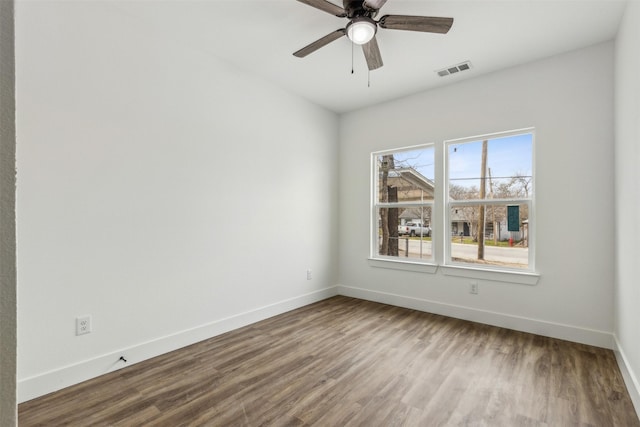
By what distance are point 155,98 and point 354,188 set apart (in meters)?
2.81

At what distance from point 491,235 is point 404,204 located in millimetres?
1126

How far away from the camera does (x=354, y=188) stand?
4.72 meters

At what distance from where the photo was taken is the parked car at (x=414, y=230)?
13.6 ft

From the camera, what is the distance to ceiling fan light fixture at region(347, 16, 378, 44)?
2.29 metres

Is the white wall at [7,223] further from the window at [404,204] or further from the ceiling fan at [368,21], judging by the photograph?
the window at [404,204]

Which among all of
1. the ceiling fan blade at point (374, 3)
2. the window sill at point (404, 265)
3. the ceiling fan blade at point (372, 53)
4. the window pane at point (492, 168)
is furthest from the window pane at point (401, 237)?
the ceiling fan blade at point (374, 3)

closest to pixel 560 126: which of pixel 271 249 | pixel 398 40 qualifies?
pixel 398 40

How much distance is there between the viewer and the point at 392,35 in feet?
9.31

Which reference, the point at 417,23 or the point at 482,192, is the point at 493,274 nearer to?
the point at 482,192

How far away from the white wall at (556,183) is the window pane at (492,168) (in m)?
0.15

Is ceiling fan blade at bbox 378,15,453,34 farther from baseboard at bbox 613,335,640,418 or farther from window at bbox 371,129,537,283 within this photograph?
baseboard at bbox 613,335,640,418

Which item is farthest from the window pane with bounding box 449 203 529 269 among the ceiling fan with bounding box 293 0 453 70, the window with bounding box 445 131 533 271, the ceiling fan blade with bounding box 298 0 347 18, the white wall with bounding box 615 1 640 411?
the ceiling fan blade with bounding box 298 0 347 18

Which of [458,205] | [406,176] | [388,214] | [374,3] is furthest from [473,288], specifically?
[374,3]

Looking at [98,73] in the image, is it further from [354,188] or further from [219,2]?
[354,188]
